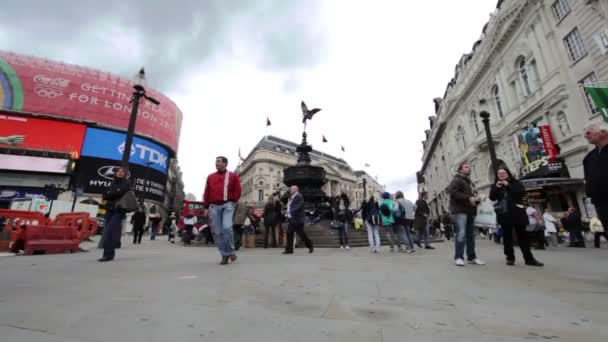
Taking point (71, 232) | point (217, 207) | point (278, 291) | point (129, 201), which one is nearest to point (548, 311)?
point (278, 291)

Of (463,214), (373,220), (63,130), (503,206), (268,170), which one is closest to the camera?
(503,206)

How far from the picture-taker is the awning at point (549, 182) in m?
14.0

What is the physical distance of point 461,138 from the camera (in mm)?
28781

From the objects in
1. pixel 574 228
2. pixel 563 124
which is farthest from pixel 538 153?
pixel 574 228

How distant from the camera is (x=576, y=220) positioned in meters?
9.32

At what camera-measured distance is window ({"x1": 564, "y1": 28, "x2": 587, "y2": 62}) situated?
1412 cm

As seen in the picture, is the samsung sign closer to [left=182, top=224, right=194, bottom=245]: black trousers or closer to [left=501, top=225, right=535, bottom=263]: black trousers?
[left=182, top=224, right=194, bottom=245]: black trousers

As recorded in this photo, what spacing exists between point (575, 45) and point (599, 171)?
58.3ft

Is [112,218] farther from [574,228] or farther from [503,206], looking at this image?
[574,228]

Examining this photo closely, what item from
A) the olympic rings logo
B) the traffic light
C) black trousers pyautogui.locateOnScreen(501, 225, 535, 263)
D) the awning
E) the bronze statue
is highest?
the olympic rings logo

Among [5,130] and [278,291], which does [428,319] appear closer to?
[278,291]

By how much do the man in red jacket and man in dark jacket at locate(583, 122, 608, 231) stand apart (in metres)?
4.79

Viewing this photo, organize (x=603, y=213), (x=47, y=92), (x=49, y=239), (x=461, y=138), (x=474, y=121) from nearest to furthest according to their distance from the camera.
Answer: (x=603, y=213) < (x=49, y=239) < (x=474, y=121) < (x=461, y=138) < (x=47, y=92)

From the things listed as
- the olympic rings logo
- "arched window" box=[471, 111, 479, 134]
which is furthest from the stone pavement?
the olympic rings logo
